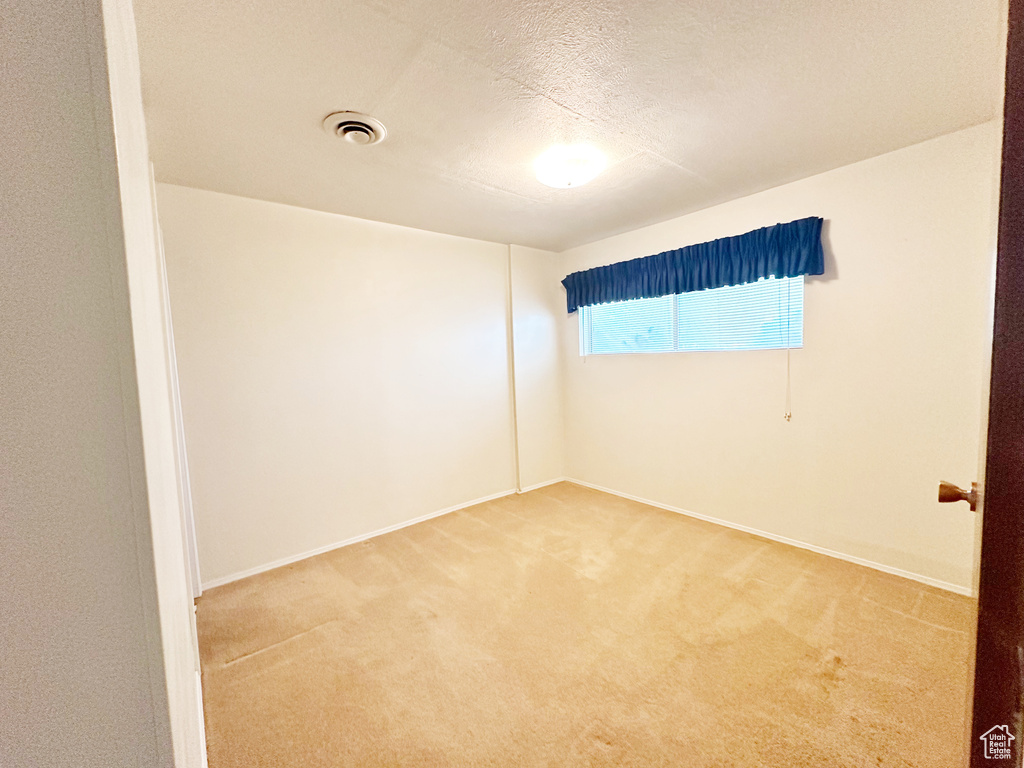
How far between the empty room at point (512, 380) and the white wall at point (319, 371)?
0.02 meters

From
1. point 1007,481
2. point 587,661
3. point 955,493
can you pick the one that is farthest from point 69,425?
point 587,661

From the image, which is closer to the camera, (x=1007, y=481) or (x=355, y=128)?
(x=1007, y=481)

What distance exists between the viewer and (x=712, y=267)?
2744mm

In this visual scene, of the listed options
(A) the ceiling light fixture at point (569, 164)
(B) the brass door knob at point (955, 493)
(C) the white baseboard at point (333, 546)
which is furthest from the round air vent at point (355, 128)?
(C) the white baseboard at point (333, 546)

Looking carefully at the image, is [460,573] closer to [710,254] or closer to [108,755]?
[108,755]

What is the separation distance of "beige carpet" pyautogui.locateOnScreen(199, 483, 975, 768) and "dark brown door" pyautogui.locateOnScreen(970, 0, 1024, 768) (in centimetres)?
70

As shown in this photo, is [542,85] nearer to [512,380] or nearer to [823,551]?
[512,380]

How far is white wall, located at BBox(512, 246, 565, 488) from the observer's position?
3.73 m

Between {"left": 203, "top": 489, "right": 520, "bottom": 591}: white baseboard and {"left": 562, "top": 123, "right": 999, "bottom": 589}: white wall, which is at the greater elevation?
{"left": 562, "top": 123, "right": 999, "bottom": 589}: white wall

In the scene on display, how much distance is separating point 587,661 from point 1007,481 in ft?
5.20

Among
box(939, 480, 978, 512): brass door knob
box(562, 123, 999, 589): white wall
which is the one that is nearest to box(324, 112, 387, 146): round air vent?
box(939, 480, 978, 512): brass door knob

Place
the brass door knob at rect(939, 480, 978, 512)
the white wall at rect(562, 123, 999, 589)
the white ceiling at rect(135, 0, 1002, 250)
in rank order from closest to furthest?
the brass door knob at rect(939, 480, 978, 512) < the white ceiling at rect(135, 0, 1002, 250) < the white wall at rect(562, 123, 999, 589)

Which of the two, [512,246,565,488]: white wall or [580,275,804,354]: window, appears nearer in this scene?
[580,275,804,354]: window

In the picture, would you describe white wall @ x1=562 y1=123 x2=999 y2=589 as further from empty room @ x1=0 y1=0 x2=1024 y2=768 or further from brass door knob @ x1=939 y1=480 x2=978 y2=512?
brass door knob @ x1=939 y1=480 x2=978 y2=512
